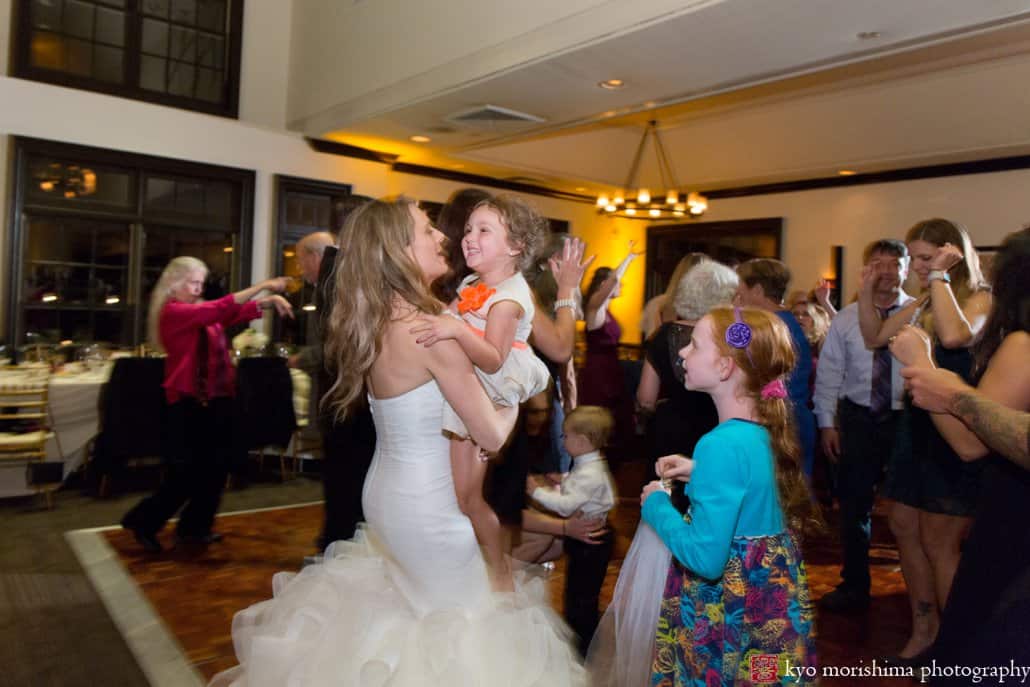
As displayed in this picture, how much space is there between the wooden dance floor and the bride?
140cm

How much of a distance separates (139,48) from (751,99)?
22.1ft

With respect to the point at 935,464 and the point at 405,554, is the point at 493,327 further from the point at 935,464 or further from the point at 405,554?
the point at 935,464

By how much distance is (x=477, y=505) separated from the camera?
2.01 m

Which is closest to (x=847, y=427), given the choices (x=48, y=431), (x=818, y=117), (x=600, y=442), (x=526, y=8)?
(x=600, y=442)

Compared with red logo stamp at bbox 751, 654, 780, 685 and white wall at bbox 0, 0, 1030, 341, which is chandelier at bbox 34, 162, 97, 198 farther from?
red logo stamp at bbox 751, 654, 780, 685

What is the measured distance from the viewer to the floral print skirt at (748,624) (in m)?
1.61

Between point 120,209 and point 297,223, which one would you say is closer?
point 120,209

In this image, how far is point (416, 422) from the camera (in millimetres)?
1670

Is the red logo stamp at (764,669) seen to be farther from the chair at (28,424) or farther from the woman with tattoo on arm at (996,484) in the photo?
the chair at (28,424)

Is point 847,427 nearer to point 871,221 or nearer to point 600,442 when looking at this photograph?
point 600,442

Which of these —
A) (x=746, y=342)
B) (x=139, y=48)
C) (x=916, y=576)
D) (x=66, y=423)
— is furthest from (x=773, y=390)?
(x=139, y=48)

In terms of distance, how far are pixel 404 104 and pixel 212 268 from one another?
2697 mm

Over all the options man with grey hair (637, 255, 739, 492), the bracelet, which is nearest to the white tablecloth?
the bracelet

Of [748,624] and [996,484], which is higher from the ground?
[996,484]
